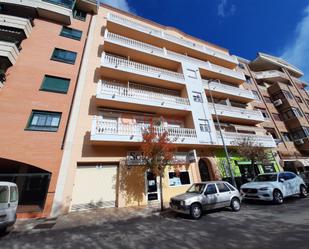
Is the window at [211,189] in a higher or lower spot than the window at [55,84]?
lower

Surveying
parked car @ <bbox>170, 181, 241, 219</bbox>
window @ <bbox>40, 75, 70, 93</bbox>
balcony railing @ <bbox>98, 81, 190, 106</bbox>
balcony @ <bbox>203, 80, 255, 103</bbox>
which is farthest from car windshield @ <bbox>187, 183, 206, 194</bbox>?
balcony @ <bbox>203, 80, 255, 103</bbox>

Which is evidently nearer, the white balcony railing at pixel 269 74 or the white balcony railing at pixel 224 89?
the white balcony railing at pixel 224 89

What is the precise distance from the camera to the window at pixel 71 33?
15856 millimetres

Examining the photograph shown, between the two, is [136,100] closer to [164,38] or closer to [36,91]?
[36,91]

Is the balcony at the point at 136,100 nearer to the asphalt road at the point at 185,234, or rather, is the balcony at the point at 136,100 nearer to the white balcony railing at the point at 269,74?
the asphalt road at the point at 185,234

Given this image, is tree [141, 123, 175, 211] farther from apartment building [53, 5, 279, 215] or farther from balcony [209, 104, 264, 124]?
balcony [209, 104, 264, 124]

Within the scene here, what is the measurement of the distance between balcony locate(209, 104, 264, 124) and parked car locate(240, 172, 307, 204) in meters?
7.74

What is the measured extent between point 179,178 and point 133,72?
32.8ft

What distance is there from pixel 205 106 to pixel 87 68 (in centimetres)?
1161

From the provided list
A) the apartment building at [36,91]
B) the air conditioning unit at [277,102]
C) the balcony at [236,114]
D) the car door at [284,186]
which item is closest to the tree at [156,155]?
the apartment building at [36,91]

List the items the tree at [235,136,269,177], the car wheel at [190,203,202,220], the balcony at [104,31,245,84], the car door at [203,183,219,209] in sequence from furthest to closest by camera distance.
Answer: the balcony at [104,31,245,84] → the tree at [235,136,269,177] → the car door at [203,183,219,209] → the car wheel at [190,203,202,220]

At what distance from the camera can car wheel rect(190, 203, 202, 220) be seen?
8.52 metres

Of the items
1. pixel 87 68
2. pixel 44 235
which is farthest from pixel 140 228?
pixel 87 68

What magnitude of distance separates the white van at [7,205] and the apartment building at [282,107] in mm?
25253
